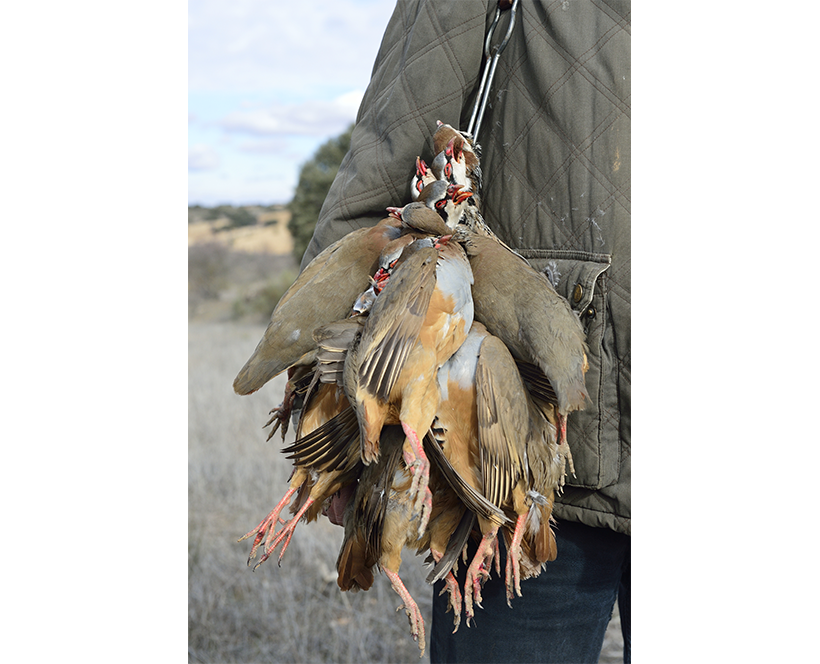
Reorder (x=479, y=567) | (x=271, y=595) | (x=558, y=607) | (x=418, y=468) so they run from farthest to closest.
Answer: (x=271, y=595)
(x=558, y=607)
(x=479, y=567)
(x=418, y=468)

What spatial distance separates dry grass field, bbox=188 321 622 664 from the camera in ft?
9.82

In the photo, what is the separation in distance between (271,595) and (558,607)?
2.46 metres

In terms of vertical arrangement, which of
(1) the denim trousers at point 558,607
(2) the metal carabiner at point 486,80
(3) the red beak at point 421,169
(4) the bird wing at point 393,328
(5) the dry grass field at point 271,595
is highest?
(2) the metal carabiner at point 486,80

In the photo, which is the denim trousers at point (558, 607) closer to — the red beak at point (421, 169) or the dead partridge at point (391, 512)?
the dead partridge at point (391, 512)

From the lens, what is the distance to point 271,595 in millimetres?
3287

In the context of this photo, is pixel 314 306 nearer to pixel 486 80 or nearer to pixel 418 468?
pixel 418 468

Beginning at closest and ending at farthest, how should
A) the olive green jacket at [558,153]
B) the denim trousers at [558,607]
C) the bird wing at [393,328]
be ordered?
the bird wing at [393,328] < the olive green jacket at [558,153] < the denim trousers at [558,607]

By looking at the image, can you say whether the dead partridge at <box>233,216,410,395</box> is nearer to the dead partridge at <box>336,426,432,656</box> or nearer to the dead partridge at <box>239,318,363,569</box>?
the dead partridge at <box>239,318,363,569</box>

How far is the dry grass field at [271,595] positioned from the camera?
2992mm

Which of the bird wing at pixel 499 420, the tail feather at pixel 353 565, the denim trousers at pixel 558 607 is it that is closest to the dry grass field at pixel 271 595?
the denim trousers at pixel 558 607

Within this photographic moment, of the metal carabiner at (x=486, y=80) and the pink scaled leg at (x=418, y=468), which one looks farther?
the metal carabiner at (x=486, y=80)

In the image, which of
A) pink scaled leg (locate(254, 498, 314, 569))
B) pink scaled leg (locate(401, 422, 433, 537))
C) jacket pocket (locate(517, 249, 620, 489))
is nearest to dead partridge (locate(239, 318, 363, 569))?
pink scaled leg (locate(254, 498, 314, 569))

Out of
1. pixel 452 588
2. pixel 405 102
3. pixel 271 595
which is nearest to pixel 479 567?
pixel 452 588
